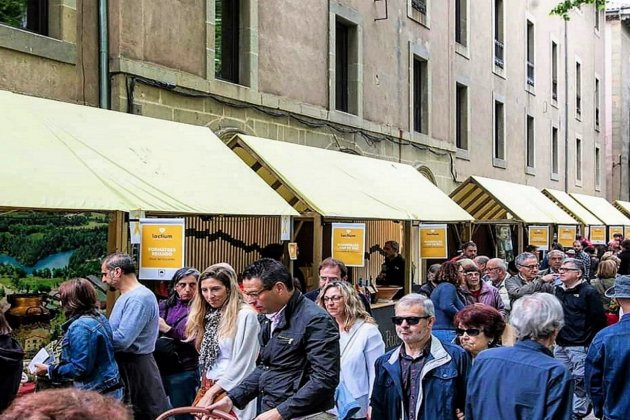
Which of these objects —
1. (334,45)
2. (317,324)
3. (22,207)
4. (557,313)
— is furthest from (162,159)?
(334,45)

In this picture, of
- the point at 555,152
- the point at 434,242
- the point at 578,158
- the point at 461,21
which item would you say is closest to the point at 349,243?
the point at 434,242

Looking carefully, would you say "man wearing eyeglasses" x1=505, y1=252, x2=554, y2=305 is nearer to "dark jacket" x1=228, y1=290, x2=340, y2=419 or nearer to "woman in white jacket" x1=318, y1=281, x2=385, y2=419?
"woman in white jacket" x1=318, y1=281, x2=385, y2=419

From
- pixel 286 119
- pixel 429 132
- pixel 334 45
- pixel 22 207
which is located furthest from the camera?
pixel 429 132

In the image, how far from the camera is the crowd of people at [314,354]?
149 inches

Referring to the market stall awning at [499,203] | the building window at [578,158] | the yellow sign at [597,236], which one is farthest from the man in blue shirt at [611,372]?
the building window at [578,158]

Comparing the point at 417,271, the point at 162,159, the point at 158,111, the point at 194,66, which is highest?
the point at 194,66

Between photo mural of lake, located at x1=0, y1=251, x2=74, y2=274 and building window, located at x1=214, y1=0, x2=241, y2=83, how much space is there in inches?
176

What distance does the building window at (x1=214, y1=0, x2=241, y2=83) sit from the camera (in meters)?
11.4

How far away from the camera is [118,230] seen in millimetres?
6832

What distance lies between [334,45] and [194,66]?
12.9 feet

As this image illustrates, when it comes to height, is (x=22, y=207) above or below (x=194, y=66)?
below

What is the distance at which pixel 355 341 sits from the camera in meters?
5.26

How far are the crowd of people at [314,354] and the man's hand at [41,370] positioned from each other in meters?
0.04

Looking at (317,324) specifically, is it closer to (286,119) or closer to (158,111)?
(158,111)
